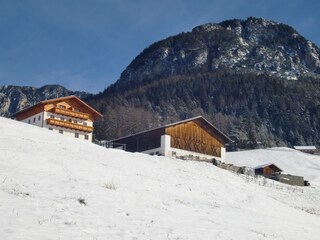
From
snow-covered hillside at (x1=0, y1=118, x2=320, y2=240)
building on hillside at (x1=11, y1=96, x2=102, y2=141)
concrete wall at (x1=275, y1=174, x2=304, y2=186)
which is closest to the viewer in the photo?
snow-covered hillside at (x1=0, y1=118, x2=320, y2=240)

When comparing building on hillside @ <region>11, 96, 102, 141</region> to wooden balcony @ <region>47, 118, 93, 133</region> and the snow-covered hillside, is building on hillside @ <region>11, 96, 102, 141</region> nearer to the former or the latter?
wooden balcony @ <region>47, 118, 93, 133</region>

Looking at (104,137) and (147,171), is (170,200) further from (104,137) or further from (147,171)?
(104,137)

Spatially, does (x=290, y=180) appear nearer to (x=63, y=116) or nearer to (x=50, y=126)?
(x=50, y=126)

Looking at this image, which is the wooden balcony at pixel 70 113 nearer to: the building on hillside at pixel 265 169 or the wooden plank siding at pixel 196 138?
the wooden plank siding at pixel 196 138

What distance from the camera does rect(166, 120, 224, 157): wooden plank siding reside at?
72688mm

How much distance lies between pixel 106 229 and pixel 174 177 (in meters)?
21.7

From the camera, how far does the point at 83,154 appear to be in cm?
3828

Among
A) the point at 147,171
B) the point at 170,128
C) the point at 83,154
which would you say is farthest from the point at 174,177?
the point at 170,128

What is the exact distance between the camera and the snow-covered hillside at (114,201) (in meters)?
15.8

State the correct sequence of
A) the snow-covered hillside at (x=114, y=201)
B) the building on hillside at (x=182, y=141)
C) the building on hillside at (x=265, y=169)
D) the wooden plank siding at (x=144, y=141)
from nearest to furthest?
the snow-covered hillside at (x=114, y=201) < the building on hillside at (x=182, y=141) < the wooden plank siding at (x=144, y=141) < the building on hillside at (x=265, y=169)

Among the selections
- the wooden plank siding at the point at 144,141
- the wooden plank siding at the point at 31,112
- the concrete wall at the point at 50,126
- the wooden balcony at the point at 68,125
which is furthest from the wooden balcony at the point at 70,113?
the wooden plank siding at the point at 144,141

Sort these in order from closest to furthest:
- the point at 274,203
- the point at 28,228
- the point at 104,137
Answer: the point at 28,228 → the point at 274,203 → the point at 104,137

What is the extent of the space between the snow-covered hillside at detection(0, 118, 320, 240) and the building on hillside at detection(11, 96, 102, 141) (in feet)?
84.1

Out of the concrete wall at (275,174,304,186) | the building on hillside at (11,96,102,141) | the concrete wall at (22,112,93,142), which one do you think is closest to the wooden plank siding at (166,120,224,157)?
the building on hillside at (11,96,102,141)
